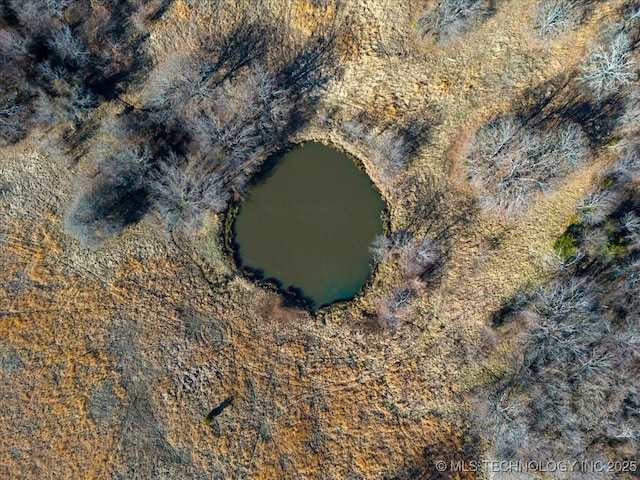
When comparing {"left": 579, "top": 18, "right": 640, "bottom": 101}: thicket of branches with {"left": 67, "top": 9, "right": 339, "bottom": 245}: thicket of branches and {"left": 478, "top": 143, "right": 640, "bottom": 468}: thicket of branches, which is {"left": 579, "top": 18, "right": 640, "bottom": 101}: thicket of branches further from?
{"left": 67, "top": 9, "right": 339, "bottom": 245}: thicket of branches

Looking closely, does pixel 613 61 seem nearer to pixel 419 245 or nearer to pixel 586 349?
pixel 419 245

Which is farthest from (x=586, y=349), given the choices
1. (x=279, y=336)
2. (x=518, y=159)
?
(x=279, y=336)

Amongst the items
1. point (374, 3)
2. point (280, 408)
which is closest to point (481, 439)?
point (280, 408)

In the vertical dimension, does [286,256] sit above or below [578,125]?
below

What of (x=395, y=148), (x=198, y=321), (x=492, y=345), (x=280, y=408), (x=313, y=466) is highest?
(x=395, y=148)

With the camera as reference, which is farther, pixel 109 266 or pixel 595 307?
pixel 109 266

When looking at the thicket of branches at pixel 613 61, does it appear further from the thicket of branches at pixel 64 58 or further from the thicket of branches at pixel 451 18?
the thicket of branches at pixel 64 58

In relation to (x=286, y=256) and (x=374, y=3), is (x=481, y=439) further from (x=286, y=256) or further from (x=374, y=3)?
(x=374, y=3)

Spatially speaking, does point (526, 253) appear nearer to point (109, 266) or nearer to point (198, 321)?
point (198, 321)
